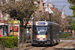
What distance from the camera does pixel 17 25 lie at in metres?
30.3

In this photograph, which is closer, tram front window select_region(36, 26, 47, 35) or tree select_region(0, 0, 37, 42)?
tram front window select_region(36, 26, 47, 35)

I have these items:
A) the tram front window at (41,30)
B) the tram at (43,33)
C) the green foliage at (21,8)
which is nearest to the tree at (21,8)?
the green foliage at (21,8)

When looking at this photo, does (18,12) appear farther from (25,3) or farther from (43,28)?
(43,28)

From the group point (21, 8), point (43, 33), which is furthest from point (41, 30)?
point (21, 8)

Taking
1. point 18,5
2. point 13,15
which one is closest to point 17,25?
point 13,15

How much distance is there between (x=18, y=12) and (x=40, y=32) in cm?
399

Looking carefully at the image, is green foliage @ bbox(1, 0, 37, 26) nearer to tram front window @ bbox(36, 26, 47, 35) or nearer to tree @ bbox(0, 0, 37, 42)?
tree @ bbox(0, 0, 37, 42)

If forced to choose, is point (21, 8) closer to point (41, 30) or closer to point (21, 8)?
point (21, 8)

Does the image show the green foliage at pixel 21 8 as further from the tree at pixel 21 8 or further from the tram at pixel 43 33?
the tram at pixel 43 33

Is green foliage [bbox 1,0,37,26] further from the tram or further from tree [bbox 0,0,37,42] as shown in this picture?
the tram

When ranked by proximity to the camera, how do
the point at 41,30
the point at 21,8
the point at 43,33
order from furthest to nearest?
the point at 21,8
the point at 41,30
the point at 43,33

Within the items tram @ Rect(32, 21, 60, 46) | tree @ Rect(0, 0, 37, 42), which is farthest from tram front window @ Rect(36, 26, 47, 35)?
tree @ Rect(0, 0, 37, 42)

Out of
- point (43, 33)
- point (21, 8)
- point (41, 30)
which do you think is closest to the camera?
point (43, 33)

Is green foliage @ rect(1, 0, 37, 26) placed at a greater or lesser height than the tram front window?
greater
